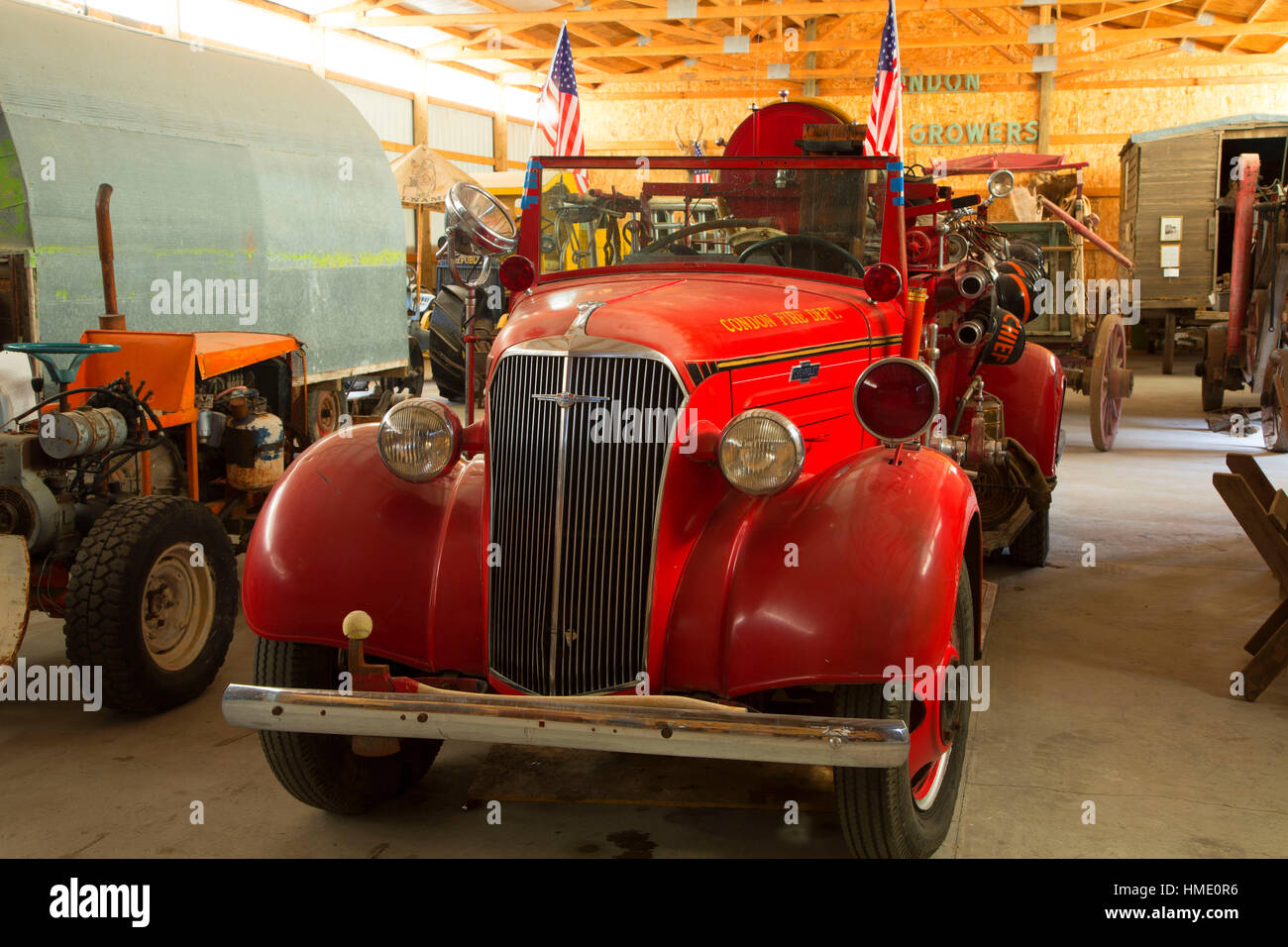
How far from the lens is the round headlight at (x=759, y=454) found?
8.79ft

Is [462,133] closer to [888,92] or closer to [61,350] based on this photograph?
[888,92]

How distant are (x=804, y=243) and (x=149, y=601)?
2.65 meters

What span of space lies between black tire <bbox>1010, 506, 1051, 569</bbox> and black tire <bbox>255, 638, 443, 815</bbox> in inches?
150

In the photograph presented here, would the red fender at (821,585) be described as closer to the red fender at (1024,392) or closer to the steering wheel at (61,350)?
the steering wheel at (61,350)

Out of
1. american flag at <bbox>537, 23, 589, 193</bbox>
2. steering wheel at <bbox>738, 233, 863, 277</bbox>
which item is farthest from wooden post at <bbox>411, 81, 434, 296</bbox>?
steering wheel at <bbox>738, 233, 863, 277</bbox>

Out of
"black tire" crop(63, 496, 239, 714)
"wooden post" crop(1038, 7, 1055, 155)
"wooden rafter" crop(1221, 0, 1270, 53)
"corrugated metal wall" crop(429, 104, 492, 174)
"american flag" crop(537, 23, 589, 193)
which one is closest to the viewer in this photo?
"black tire" crop(63, 496, 239, 714)

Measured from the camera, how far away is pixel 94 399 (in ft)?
14.4

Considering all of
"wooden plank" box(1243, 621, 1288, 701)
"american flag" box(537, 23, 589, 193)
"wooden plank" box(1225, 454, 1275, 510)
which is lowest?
"wooden plank" box(1243, 621, 1288, 701)

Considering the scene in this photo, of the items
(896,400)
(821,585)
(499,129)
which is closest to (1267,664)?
(896,400)

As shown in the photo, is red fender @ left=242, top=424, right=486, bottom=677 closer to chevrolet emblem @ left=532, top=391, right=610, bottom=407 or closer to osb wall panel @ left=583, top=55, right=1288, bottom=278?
chevrolet emblem @ left=532, top=391, right=610, bottom=407

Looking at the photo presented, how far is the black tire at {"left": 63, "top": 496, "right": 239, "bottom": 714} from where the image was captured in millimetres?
3703
